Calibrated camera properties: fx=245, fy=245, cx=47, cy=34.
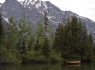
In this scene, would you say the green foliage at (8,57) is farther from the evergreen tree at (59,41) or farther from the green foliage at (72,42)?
the green foliage at (72,42)

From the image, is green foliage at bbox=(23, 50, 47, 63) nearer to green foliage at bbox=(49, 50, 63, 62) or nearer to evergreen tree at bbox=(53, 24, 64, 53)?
green foliage at bbox=(49, 50, 63, 62)

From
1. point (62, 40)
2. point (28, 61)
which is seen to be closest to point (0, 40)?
point (28, 61)

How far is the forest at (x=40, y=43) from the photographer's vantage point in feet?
237

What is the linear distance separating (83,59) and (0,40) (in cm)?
3218

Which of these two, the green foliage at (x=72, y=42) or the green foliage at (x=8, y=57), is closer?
the green foliage at (x=8, y=57)

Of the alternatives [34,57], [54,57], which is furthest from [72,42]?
[34,57]

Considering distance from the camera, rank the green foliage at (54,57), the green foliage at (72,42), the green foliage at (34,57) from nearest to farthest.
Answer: the green foliage at (34,57) → the green foliage at (54,57) → the green foliage at (72,42)

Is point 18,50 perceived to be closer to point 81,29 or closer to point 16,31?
point 16,31

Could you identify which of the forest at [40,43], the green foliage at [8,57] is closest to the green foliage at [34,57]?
the forest at [40,43]

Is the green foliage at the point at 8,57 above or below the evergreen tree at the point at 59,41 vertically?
below

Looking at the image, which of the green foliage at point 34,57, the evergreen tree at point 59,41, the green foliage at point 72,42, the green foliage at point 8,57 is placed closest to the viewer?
the green foliage at point 8,57

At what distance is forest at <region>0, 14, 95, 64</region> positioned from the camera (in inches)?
2844

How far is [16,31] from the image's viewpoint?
7781 centimetres

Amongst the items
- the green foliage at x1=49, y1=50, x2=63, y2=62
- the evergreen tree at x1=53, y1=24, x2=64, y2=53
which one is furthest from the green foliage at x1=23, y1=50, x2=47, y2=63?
the evergreen tree at x1=53, y1=24, x2=64, y2=53
